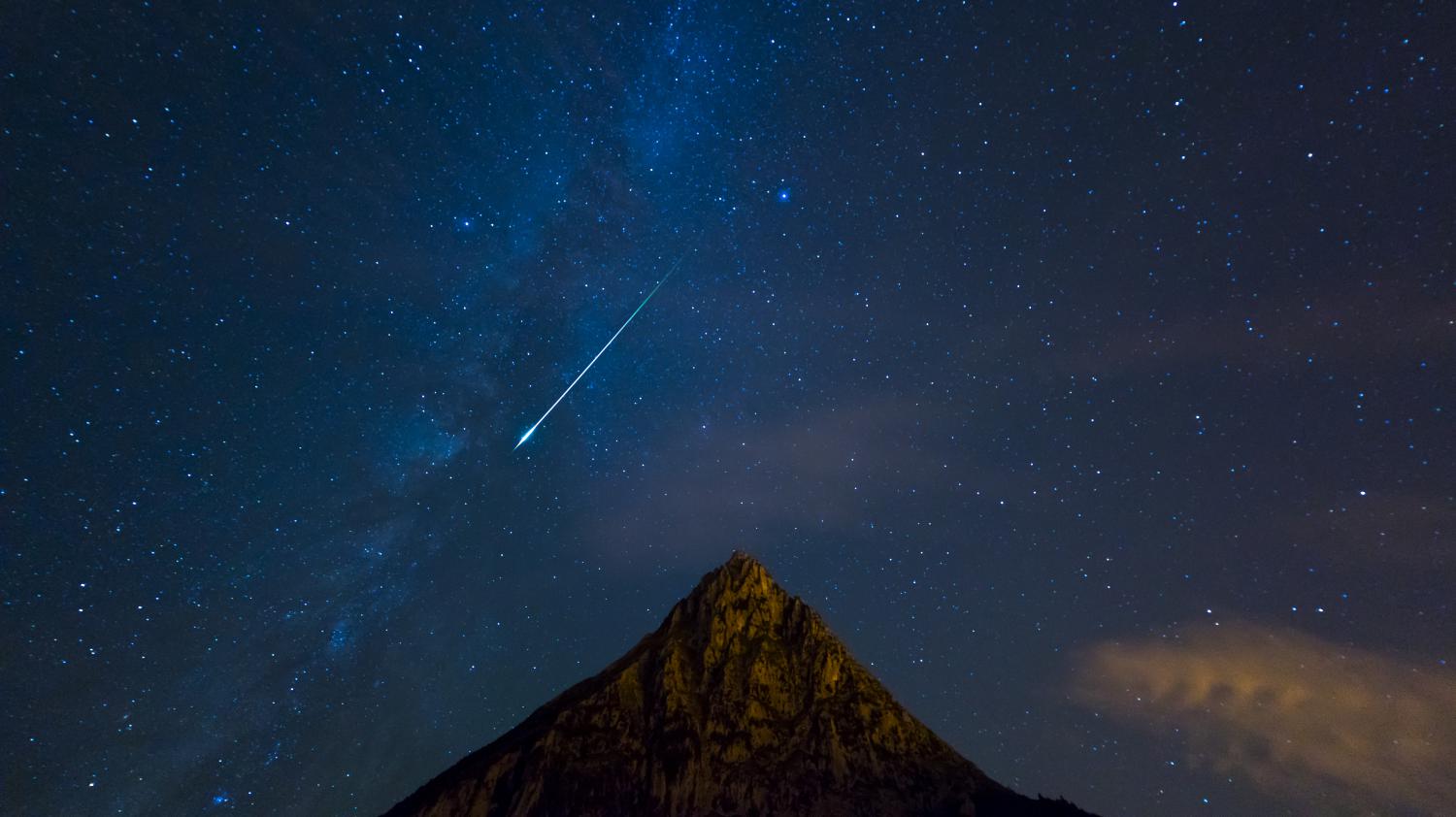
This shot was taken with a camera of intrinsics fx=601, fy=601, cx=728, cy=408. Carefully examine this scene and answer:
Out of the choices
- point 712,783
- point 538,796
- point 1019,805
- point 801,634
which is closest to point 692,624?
point 801,634

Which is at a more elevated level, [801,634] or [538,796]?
[801,634]

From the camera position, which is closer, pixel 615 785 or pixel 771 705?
pixel 615 785

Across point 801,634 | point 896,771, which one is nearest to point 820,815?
point 896,771

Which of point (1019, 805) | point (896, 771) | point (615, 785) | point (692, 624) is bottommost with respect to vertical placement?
point (1019, 805)

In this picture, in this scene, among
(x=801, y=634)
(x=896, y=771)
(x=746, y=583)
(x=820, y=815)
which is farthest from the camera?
(x=746, y=583)

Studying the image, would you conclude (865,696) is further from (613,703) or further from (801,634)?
(613,703)

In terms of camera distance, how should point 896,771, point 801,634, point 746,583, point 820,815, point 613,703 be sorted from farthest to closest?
point 746,583 < point 801,634 < point 613,703 < point 896,771 < point 820,815

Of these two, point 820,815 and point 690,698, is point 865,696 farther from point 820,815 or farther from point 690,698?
point 690,698
